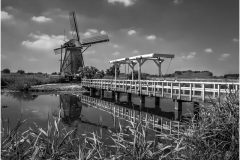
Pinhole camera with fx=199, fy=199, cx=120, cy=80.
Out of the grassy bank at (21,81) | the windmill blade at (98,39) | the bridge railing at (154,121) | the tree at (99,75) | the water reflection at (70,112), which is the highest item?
the windmill blade at (98,39)

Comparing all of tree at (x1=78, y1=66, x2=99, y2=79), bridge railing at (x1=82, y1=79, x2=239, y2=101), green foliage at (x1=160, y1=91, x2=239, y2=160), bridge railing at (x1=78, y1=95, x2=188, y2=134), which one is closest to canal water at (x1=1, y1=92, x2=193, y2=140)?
bridge railing at (x1=78, y1=95, x2=188, y2=134)

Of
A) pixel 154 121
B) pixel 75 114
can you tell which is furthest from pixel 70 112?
pixel 154 121

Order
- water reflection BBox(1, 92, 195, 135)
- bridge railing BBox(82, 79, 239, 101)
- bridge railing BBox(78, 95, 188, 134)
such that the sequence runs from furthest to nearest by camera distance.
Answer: bridge railing BBox(82, 79, 239, 101)
water reflection BBox(1, 92, 195, 135)
bridge railing BBox(78, 95, 188, 134)

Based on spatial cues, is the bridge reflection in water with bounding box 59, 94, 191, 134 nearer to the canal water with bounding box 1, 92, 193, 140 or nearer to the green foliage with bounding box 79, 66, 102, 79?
the canal water with bounding box 1, 92, 193, 140

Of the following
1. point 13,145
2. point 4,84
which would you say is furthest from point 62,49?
point 13,145

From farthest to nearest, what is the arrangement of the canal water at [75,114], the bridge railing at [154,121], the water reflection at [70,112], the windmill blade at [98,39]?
the windmill blade at [98,39] < the water reflection at [70,112] < the canal water at [75,114] < the bridge railing at [154,121]

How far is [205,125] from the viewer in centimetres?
272

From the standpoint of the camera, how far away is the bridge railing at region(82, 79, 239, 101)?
8989 mm

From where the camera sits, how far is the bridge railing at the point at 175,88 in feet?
29.5

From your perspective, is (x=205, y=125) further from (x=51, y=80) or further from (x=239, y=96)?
(x=51, y=80)

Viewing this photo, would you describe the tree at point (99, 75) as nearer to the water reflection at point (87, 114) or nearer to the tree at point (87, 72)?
the tree at point (87, 72)

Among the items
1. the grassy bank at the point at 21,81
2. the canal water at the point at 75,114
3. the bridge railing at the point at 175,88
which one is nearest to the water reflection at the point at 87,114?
the canal water at the point at 75,114

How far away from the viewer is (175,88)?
11922 millimetres

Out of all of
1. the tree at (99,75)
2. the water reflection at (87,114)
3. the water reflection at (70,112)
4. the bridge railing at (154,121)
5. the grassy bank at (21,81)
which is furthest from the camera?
the tree at (99,75)
